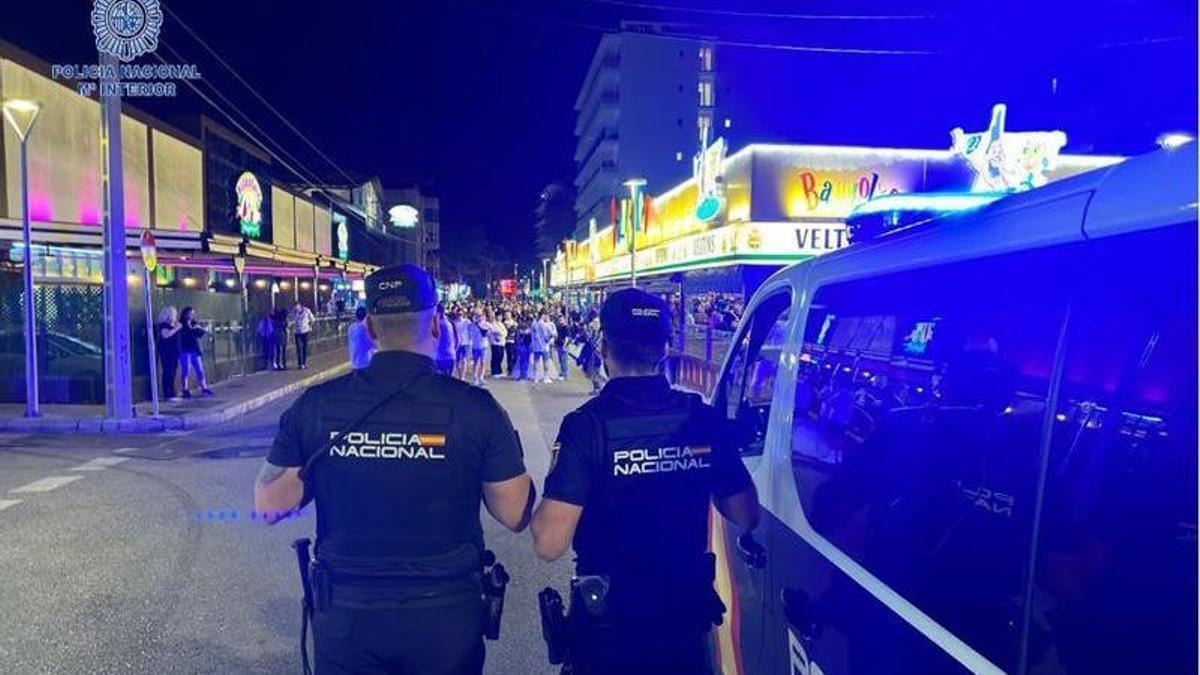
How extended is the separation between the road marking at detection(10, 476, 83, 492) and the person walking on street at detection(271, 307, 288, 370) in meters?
12.9

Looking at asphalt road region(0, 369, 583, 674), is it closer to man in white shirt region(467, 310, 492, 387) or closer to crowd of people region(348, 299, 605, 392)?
crowd of people region(348, 299, 605, 392)

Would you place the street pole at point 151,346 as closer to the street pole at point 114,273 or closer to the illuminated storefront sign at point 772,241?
the street pole at point 114,273

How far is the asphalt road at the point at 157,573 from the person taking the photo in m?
4.38

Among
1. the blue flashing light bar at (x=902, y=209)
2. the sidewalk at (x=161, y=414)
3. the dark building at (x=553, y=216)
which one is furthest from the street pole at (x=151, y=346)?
the dark building at (x=553, y=216)

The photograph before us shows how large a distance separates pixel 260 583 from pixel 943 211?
4744 mm

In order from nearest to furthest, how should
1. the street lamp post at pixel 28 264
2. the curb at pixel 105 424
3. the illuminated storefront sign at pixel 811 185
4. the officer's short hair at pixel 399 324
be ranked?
1. the officer's short hair at pixel 399 324
2. the curb at pixel 105 424
3. the street lamp post at pixel 28 264
4. the illuminated storefront sign at pixel 811 185

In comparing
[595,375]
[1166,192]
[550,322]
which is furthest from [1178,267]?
[550,322]

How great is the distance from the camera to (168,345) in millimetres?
14945

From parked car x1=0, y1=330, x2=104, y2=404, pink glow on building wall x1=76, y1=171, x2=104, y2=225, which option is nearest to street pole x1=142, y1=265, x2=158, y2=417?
parked car x1=0, y1=330, x2=104, y2=404

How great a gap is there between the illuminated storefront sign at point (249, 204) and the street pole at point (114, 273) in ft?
38.8

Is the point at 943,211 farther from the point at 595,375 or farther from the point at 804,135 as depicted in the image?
the point at 804,135

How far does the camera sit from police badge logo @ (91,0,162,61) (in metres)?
12.6

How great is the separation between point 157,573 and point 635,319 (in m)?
4.65

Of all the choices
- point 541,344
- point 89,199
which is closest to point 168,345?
point 89,199
